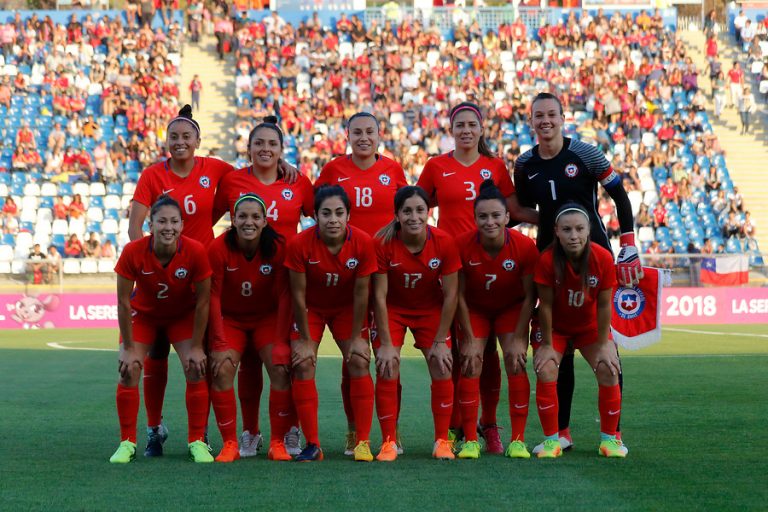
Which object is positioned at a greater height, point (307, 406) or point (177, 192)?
point (177, 192)

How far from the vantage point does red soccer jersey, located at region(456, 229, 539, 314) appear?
23.1 ft

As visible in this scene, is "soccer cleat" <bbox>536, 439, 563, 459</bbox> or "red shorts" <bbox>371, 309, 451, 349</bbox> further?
"red shorts" <bbox>371, 309, 451, 349</bbox>

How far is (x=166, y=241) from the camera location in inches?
266

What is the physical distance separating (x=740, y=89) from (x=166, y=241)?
86.8 feet

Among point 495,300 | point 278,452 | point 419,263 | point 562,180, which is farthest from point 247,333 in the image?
point 562,180

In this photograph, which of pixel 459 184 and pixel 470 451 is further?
pixel 459 184

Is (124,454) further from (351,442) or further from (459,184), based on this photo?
(459,184)

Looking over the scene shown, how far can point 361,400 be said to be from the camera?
22.7ft

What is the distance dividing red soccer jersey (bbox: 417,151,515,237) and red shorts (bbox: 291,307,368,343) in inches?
39.8

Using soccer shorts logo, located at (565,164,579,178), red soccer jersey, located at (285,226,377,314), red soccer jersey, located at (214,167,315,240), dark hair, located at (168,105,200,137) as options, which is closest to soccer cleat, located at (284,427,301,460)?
red soccer jersey, located at (285,226,377,314)

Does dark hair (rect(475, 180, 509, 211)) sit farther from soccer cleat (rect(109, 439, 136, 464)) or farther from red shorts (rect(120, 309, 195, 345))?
soccer cleat (rect(109, 439, 136, 464))

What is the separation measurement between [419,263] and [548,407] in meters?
1.18

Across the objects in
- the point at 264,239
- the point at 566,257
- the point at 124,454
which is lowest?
the point at 124,454

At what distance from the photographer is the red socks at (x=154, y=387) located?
7262 mm
